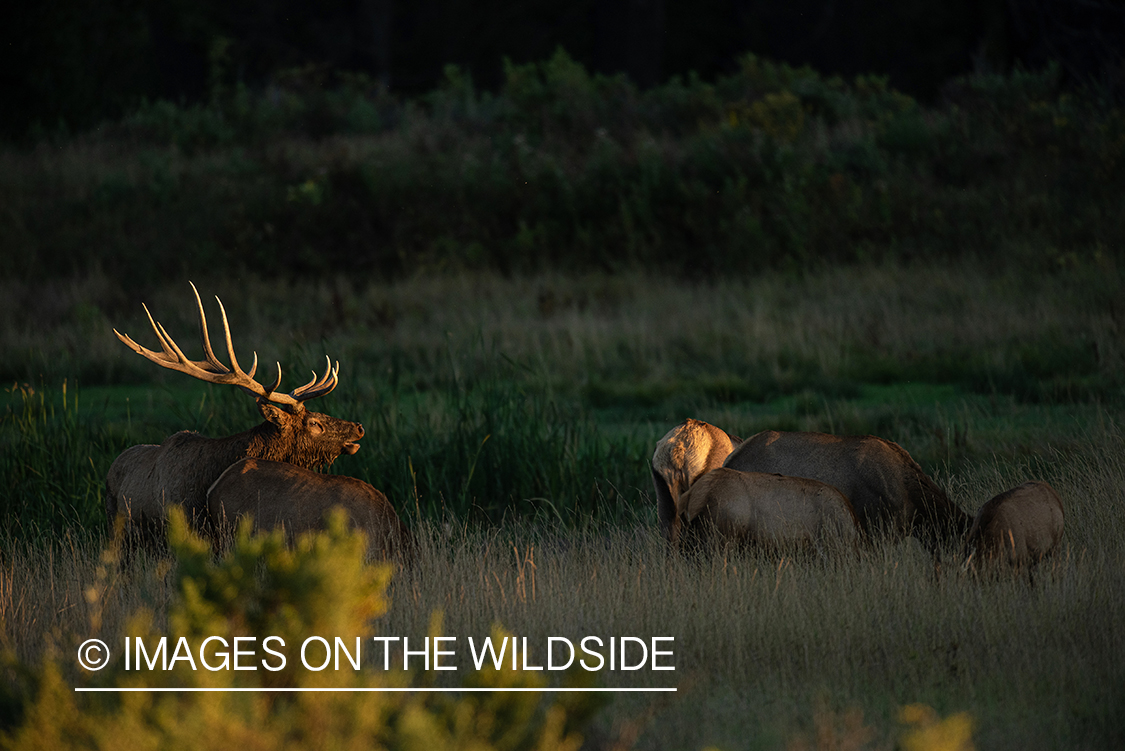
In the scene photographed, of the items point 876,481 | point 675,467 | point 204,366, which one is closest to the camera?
point 876,481

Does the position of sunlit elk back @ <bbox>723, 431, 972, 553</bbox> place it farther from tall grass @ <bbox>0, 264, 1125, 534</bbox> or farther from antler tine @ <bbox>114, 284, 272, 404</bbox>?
antler tine @ <bbox>114, 284, 272, 404</bbox>

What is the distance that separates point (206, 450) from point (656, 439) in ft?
14.7

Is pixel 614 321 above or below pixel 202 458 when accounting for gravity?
above

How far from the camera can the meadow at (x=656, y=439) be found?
15.2 feet

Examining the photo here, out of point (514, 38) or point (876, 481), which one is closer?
point (876, 481)

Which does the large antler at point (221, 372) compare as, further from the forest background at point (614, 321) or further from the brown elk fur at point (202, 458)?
the forest background at point (614, 321)

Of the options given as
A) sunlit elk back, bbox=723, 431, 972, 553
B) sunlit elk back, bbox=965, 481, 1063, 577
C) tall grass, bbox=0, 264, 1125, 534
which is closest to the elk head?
tall grass, bbox=0, 264, 1125, 534

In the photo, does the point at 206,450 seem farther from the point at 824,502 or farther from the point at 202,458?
the point at 824,502

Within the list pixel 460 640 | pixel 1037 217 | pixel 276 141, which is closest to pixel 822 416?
pixel 460 640

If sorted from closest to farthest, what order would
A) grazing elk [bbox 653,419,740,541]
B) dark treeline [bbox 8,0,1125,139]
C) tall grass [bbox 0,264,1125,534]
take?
1. grazing elk [bbox 653,419,740,541]
2. tall grass [bbox 0,264,1125,534]
3. dark treeline [bbox 8,0,1125,139]

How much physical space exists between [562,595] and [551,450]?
2905 mm

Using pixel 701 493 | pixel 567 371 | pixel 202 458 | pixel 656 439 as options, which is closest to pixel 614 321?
pixel 567 371

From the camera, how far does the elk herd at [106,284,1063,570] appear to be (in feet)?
18.5

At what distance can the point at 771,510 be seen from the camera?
223 inches
